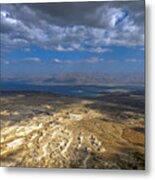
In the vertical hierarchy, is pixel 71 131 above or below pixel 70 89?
below

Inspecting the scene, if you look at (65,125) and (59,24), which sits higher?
(59,24)

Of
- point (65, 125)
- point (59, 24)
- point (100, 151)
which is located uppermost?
point (59, 24)

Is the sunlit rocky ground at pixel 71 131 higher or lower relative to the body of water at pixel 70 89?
lower

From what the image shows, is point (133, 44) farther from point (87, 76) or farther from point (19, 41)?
point (19, 41)

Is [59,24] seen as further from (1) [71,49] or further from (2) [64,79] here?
(2) [64,79]

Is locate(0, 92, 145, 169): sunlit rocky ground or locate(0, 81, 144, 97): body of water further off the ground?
locate(0, 81, 144, 97): body of water

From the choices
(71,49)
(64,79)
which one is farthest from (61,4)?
(64,79)
